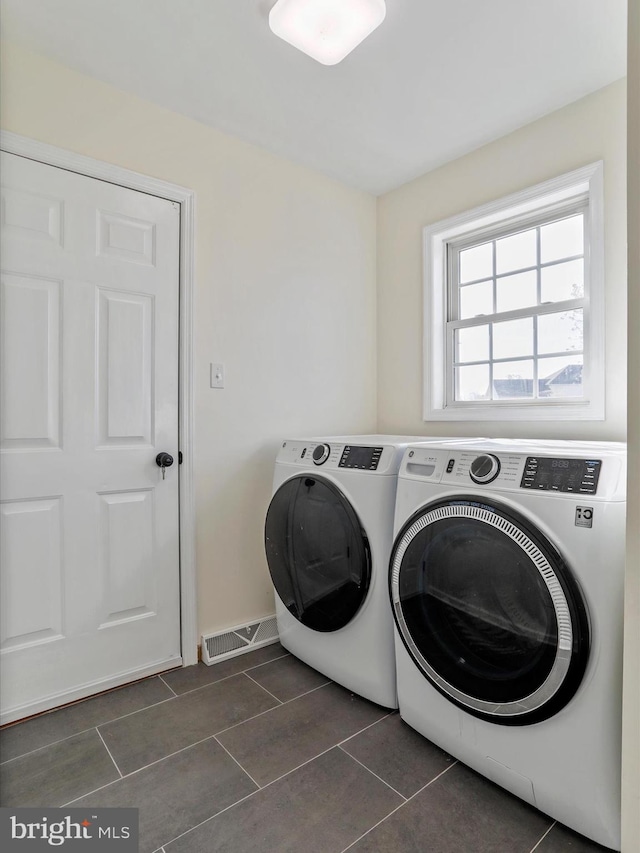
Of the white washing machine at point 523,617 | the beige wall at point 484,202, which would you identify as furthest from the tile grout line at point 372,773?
the beige wall at point 484,202

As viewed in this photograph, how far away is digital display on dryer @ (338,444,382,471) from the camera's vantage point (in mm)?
1749

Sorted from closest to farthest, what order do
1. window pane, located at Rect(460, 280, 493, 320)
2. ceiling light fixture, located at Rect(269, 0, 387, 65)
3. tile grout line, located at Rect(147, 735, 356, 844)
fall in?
tile grout line, located at Rect(147, 735, 356, 844), ceiling light fixture, located at Rect(269, 0, 387, 65), window pane, located at Rect(460, 280, 493, 320)

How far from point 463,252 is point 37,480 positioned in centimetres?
225

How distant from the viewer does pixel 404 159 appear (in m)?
2.44

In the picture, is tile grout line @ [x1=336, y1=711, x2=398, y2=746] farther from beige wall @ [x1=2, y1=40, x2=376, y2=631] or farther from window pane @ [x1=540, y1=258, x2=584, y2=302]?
window pane @ [x1=540, y1=258, x2=584, y2=302]

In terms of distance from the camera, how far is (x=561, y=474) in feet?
4.07

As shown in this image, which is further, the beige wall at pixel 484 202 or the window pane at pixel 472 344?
Answer: the window pane at pixel 472 344

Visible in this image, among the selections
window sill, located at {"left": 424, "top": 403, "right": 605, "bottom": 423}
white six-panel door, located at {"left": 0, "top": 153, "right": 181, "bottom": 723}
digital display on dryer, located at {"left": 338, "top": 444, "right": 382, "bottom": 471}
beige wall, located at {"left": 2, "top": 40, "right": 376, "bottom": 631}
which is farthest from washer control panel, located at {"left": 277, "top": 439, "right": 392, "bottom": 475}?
window sill, located at {"left": 424, "top": 403, "right": 605, "bottom": 423}

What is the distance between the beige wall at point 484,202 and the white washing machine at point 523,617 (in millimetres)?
589

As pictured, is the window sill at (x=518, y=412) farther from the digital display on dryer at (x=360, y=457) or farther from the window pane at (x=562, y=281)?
the digital display on dryer at (x=360, y=457)

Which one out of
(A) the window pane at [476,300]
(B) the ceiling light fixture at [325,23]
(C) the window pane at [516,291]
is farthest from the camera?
(A) the window pane at [476,300]

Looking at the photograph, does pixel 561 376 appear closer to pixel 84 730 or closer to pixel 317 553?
pixel 317 553

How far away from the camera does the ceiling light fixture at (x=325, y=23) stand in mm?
1473

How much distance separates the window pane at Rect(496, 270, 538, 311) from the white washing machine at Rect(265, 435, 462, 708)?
1.05m
